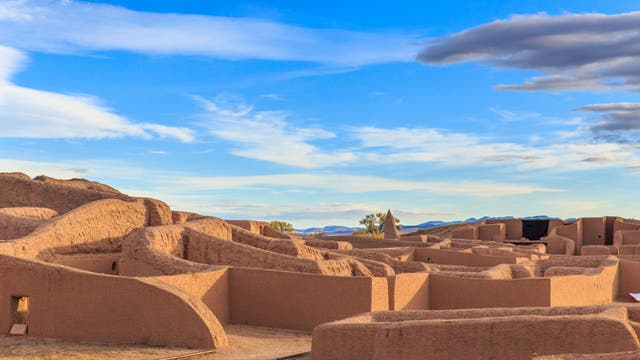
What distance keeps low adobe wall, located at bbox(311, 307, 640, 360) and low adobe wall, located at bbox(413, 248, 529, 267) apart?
1322 centimetres

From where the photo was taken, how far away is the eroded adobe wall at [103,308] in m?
13.8

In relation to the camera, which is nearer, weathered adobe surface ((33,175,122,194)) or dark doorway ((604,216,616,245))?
weathered adobe surface ((33,175,122,194))

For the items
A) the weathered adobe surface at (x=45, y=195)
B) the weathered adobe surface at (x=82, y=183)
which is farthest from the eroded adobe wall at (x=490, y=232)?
the weathered adobe surface at (x=45, y=195)

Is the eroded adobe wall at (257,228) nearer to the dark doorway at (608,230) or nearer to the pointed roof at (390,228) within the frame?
the pointed roof at (390,228)

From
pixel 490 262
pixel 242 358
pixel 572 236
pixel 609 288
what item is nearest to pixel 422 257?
pixel 490 262

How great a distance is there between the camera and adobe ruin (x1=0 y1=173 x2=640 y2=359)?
402 inches

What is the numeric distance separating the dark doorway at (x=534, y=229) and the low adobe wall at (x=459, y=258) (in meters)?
25.9

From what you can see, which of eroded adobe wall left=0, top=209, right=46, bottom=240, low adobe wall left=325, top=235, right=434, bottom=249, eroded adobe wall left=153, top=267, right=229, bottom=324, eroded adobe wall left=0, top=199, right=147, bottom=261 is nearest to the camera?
eroded adobe wall left=153, top=267, right=229, bottom=324

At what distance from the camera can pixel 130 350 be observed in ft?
43.6

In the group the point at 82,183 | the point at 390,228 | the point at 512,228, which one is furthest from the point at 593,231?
the point at 82,183

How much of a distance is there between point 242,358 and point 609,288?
40.8ft

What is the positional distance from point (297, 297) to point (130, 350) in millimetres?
4180

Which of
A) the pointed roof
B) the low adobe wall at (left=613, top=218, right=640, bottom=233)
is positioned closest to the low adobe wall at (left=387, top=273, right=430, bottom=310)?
the pointed roof

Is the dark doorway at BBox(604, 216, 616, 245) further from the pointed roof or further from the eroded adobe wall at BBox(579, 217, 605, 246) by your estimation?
the pointed roof
